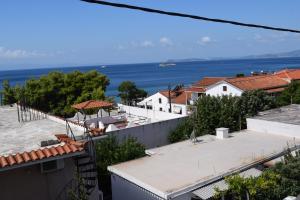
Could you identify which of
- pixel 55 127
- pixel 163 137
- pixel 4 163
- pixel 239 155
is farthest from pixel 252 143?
pixel 4 163

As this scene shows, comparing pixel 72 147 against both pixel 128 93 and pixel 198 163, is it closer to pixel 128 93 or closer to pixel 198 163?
pixel 198 163

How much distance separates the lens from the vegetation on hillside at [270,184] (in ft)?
43.6

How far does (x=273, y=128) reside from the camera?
73.0 ft

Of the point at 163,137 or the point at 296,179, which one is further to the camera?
the point at 163,137

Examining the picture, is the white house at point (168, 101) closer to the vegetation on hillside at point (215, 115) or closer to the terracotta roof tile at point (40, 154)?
the vegetation on hillside at point (215, 115)

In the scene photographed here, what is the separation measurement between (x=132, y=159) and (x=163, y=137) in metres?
8.83

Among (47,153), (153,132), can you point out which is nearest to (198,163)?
(47,153)

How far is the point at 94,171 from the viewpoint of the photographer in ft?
38.2

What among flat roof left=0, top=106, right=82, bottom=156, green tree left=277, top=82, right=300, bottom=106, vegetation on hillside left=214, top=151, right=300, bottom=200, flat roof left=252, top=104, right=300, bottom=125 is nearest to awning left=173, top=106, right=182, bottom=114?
green tree left=277, top=82, right=300, bottom=106

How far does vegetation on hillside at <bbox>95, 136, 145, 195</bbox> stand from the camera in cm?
1938

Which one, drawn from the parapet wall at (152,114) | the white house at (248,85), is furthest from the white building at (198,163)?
the white house at (248,85)

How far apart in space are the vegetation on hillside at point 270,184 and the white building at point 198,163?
85 cm

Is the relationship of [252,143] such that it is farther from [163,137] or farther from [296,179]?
[163,137]

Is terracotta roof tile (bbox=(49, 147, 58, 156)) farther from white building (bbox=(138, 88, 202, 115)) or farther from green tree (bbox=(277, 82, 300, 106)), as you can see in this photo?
white building (bbox=(138, 88, 202, 115))
